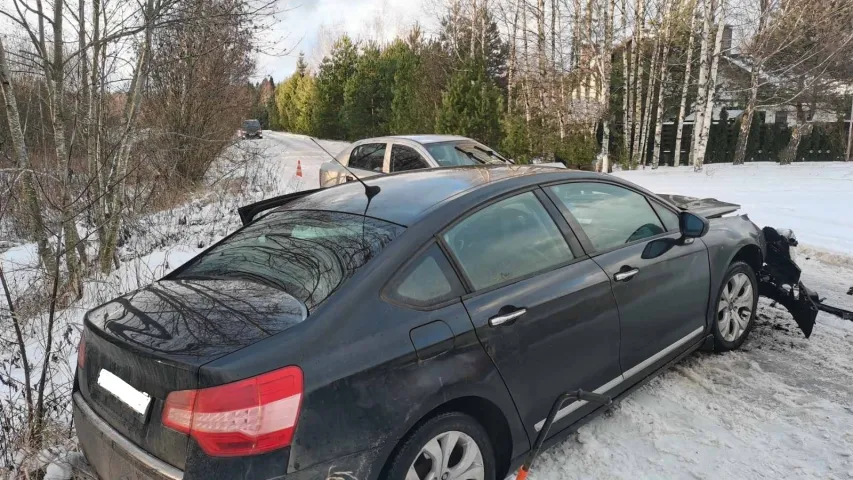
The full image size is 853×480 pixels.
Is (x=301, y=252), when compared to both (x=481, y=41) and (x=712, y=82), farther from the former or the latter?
(x=481, y=41)

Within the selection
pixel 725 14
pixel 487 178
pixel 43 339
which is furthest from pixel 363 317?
pixel 725 14

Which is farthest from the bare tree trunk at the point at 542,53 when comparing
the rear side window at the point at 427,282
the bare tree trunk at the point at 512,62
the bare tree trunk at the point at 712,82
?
the rear side window at the point at 427,282

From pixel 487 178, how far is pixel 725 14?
20378mm

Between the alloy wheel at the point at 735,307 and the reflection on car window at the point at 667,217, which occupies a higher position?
the reflection on car window at the point at 667,217

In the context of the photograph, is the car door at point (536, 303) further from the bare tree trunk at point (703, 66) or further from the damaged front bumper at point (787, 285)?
the bare tree trunk at point (703, 66)

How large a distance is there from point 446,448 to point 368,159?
809cm

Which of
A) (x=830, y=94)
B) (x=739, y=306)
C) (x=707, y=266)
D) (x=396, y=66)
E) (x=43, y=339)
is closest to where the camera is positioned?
(x=707, y=266)

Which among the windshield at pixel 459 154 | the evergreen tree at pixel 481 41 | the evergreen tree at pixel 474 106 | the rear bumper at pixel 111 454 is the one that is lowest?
the rear bumper at pixel 111 454

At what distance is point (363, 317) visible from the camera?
2020mm

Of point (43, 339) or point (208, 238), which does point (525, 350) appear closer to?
point (43, 339)

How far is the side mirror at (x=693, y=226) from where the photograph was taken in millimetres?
3439

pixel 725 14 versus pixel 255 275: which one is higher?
pixel 725 14

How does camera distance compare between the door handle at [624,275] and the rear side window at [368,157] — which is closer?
the door handle at [624,275]

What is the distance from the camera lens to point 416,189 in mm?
2844
